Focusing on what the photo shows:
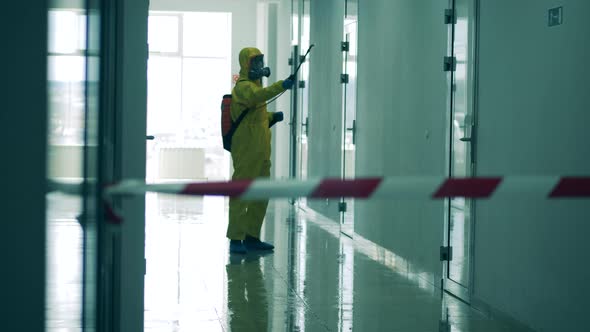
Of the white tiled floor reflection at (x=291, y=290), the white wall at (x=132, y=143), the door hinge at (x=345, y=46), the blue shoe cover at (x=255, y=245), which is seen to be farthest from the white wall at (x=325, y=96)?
the white wall at (x=132, y=143)

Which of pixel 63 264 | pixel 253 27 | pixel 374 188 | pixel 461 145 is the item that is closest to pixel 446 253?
pixel 461 145

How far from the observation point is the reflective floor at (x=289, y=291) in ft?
14.3

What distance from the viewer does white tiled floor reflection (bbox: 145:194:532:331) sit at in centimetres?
441

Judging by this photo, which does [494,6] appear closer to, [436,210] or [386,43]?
[436,210]

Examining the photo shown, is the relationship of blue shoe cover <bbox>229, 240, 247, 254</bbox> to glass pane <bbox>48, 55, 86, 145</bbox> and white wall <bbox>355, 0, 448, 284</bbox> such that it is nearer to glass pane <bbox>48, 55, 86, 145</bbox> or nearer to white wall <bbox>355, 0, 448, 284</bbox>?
white wall <bbox>355, 0, 448, 284</bbox>

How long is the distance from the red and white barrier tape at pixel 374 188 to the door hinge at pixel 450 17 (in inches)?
136

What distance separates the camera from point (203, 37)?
15.2 metres

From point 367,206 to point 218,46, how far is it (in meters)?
8.53

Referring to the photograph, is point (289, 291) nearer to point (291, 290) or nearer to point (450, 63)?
point (291, 290)

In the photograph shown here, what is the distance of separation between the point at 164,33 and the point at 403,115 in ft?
30.4

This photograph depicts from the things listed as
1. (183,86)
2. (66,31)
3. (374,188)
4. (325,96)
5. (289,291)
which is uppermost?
(183,86)

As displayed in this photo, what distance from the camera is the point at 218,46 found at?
15.3 meters

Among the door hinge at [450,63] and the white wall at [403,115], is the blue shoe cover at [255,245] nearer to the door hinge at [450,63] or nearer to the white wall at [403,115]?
the white wall at [403,115]

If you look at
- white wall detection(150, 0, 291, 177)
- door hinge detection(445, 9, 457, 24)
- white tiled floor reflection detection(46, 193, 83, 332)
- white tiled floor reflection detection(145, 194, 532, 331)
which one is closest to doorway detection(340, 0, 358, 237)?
white tiled floor reflection detection(145, 194, 532, 331)
